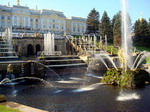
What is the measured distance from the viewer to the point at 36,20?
7906 cm

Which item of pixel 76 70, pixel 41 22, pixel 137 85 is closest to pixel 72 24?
pixel 41 22

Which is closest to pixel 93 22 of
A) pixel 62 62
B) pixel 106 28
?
pixel 106 28

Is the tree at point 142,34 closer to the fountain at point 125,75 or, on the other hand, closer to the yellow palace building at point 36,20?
the yellow palace building at point 36,20

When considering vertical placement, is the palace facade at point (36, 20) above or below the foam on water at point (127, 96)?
above

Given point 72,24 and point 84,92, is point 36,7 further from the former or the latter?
point 84,92

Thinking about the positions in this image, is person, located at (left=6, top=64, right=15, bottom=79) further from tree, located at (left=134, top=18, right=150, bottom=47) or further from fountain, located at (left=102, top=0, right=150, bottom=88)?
tree, located at (left=134, top=18, right=150, bottom=47)

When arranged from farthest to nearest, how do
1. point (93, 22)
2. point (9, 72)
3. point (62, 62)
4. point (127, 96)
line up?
point (93, 22) < point (62, 62) < point (9, 72) < point (127, 96)

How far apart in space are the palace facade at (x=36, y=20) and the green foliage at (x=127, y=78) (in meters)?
50.4

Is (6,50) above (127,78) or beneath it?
above

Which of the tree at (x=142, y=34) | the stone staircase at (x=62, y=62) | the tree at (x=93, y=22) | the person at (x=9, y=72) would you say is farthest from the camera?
the tree at (x=93, y=22)

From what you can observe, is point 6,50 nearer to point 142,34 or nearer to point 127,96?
point 127,96

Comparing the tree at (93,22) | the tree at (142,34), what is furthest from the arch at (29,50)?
the tree at (142,34)

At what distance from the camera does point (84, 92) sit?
1456cm

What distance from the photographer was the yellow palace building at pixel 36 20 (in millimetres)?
71438
